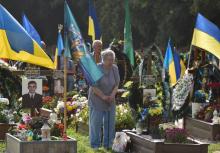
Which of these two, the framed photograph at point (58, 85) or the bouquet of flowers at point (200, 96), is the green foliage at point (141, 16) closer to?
the framed photograph at point (58, 85)

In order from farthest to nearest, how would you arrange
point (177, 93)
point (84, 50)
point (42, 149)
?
1. point (177, 93)
2. point (84, 50)
3. point (42, 149)

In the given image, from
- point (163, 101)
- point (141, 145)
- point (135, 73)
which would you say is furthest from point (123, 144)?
point (135, 73)

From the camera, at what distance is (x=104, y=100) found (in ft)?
40.4

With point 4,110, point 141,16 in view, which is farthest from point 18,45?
point 141,16

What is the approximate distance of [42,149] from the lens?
11.0 m

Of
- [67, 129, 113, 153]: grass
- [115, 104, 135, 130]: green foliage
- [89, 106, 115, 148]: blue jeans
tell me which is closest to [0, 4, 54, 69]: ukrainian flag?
[89, 106, 115, 148]: blue jeans

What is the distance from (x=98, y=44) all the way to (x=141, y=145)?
2329mm

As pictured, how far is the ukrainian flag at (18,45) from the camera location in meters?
12.8

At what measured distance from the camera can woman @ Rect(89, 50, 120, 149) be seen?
40.2ft

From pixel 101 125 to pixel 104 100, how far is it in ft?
1.80

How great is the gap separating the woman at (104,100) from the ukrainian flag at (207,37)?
2675 millimetres

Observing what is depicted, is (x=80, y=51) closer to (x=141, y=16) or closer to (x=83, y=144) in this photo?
(x=83, y=144)

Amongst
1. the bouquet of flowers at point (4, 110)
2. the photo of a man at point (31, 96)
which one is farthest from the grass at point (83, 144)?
the bouquet of flowers at point (4, 110)

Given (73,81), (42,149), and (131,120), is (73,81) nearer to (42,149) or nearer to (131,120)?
(131,120)
